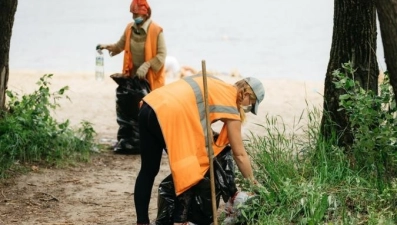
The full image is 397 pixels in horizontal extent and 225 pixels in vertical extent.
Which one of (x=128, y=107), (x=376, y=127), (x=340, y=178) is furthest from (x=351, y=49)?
(x=128, y=107)

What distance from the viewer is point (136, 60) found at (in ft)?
29.8

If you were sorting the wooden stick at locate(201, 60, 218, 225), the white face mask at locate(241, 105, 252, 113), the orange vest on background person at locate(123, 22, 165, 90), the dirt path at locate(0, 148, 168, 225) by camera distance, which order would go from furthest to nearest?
the orange vest on background person at locate(123, 22, 165, 90) → the dirt path at locate(0, 148, 168, 225) → the white face mask at locate(241, 105, 252, 113) → the wooden stick at locate(201, 60, 218, 225)

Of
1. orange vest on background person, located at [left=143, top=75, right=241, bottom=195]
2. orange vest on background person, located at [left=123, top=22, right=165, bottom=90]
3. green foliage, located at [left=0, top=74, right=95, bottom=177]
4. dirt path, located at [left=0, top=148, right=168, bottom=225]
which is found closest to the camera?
orange vest on background person, located at [left=143, top=75, right=241, bottom=195]

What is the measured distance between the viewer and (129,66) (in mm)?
9125

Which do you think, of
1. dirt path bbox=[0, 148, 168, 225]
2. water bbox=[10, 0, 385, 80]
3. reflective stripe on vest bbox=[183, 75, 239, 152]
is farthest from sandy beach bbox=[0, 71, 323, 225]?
water bbox=[10, 0, 385, 80]

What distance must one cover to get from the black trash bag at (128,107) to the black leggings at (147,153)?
3027 millimetres

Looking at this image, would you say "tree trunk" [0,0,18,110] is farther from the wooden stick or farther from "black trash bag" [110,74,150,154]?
the wooden stick

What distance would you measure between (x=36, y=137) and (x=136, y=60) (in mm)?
1327

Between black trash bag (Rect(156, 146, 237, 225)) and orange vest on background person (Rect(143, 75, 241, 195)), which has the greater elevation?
orange vest on background person (Rect(143, 75, 241, 195))

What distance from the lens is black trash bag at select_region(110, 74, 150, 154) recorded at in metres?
9.05

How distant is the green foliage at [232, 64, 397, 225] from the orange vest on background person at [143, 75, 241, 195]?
18.5 inches

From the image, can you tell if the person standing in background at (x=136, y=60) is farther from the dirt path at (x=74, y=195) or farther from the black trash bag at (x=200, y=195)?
the black trash bag at (x=200, y=195)

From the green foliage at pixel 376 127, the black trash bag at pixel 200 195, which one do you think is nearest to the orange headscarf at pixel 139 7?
the black trash bag at pixel 200 195

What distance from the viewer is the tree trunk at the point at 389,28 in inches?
180
